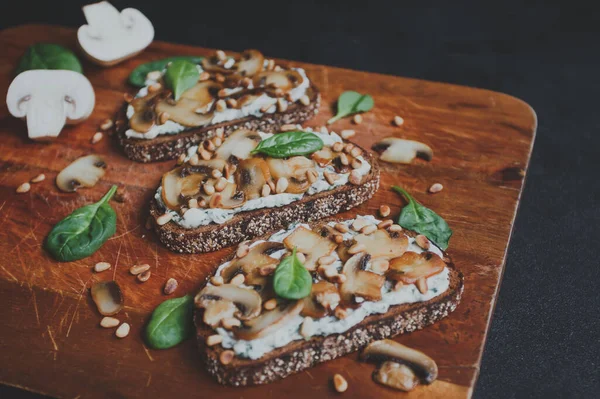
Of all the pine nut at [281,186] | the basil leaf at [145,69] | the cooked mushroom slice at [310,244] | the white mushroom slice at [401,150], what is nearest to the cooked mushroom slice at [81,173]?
the basil leaf at [145,69]

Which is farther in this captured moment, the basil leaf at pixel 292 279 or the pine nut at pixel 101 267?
the pine nut at pixel 101 267

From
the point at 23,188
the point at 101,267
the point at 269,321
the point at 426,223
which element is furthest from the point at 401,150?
the point at 23,188

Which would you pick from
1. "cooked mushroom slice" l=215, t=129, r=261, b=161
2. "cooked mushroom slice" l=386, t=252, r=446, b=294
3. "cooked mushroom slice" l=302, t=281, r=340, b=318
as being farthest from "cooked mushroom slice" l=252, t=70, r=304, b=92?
"cooked mushroom slice" l=302, t=281, r=340, b=318

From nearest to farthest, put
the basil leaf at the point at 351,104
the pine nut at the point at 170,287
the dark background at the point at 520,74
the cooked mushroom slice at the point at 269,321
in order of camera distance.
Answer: the cooked mushroom slice at the point at 269,321, the pine nut at the point at 170,287, the dark background at the point at 520,74, the basil leaf at the point at 351,104

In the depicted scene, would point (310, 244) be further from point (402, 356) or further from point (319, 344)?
point (402, 356)

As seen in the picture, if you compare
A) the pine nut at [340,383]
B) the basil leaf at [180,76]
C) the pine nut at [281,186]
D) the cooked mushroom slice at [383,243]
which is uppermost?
the basil leaf at [180,76]

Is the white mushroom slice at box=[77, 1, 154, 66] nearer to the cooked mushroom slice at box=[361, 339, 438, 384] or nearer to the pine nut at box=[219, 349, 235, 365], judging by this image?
the pine nut at box=[219, 349, 235, 365]

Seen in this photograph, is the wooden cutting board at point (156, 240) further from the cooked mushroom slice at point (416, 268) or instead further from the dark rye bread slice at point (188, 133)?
the cooked mushroom slice at point (416, 268)

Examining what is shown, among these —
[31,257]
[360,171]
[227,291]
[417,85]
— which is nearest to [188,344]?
[227,291]
